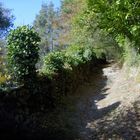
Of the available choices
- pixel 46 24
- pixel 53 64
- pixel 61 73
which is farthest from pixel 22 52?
pixel 46 24

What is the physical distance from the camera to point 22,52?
12297mm

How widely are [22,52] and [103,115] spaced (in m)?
3.58

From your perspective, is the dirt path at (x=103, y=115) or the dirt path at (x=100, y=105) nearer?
the dirt path at (x=103, y=115)

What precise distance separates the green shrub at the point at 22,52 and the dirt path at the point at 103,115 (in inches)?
76.6

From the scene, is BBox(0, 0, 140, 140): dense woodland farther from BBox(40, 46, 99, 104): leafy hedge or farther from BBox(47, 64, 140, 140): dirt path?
BBox(47, 64, 140, 140): dirt path

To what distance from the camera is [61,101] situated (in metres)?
14.8

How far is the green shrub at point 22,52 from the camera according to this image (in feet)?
40.1

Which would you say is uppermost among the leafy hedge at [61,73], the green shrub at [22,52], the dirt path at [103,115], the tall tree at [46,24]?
the tall tree at [46,24]

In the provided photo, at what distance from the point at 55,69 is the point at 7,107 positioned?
4.87 m

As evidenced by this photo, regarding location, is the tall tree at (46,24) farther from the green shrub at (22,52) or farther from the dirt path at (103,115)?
the green shrub at (22,52)

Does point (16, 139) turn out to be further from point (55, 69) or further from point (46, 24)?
point (46, 24)

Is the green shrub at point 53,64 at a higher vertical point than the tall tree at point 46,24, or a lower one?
lower

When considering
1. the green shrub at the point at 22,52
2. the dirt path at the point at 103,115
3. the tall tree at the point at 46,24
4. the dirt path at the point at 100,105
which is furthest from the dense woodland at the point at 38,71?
the tall tree at the point at 46,24

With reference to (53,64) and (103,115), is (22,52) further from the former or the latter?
(103,115)
